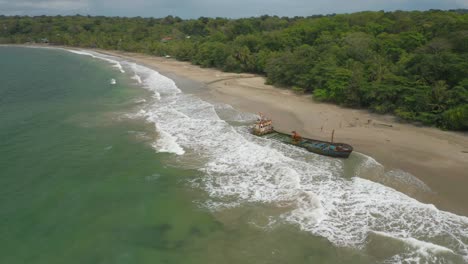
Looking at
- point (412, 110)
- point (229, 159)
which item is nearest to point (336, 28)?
point (412, 110)

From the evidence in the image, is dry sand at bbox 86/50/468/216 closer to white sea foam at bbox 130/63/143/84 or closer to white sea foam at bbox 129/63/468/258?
white sea foam at bbox 129/63/468/258

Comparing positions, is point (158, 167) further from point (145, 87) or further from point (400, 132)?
point (145, 87)

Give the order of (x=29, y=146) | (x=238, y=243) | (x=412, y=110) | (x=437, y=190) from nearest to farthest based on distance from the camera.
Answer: (x=238, y=243) < (x=437, y=190) < (x=29, y=146) < (x=412, y=110)

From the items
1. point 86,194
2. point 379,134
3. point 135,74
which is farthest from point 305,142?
point 135,74

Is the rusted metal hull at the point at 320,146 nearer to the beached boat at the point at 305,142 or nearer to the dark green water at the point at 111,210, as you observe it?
the beached boat at the point at 305,142

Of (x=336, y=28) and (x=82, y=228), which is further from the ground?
(x=336, y=28)

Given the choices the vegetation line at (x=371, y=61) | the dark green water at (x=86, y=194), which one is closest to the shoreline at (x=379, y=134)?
the vegetation line at (x=371, y=61)

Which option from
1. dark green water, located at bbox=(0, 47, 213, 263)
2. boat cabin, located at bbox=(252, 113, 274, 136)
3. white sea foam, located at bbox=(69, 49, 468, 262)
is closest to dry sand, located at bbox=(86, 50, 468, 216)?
boat cabin, located at bbox=(252, 113, 274, 136)

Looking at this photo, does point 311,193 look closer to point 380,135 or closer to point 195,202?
point 195,202
